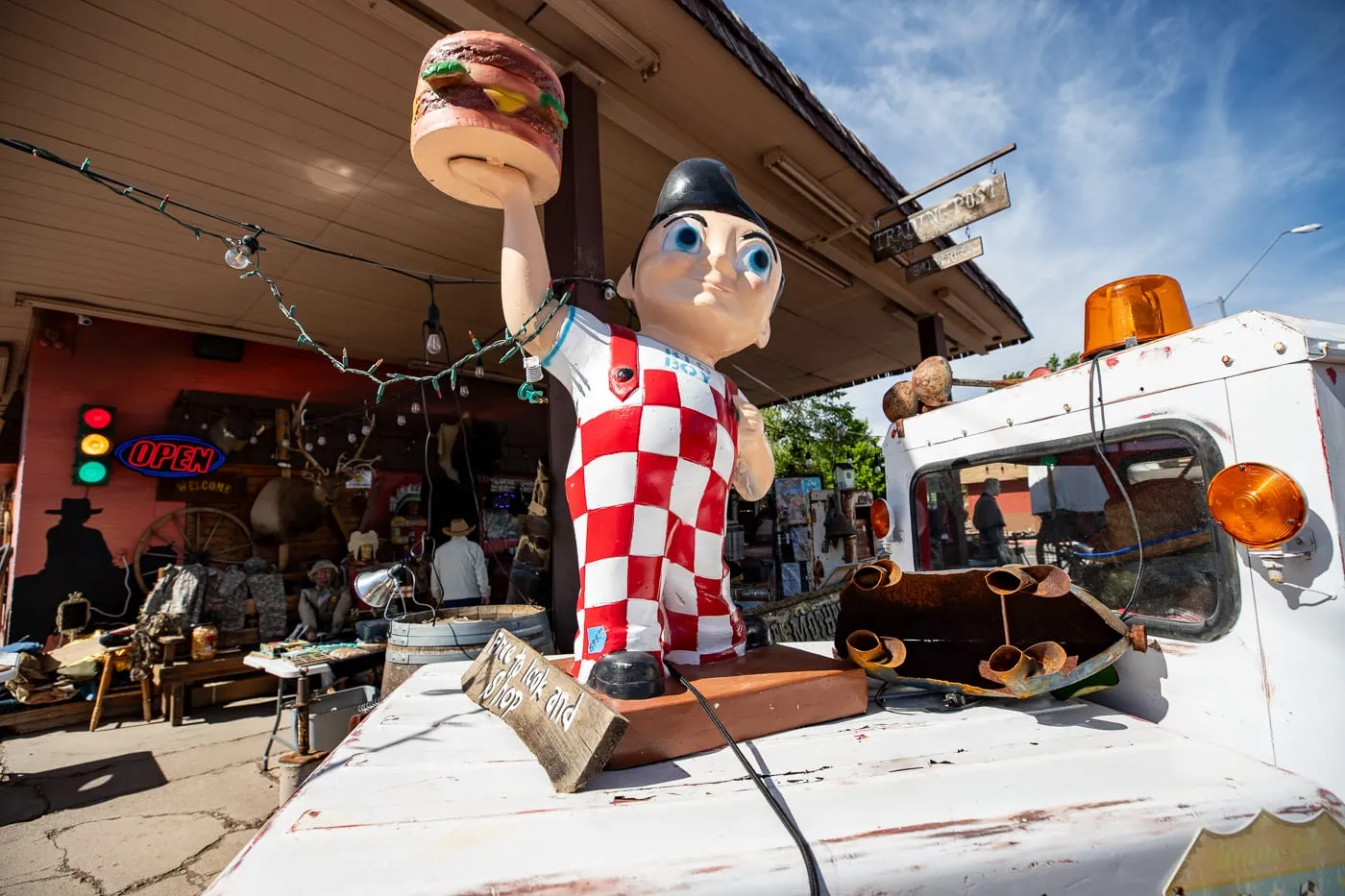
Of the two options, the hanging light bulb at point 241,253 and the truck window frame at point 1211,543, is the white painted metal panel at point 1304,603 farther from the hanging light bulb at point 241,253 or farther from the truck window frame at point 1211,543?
the hanging light bulb at point 241,253

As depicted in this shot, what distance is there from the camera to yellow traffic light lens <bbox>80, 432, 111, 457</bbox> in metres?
5.34

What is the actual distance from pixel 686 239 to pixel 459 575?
4746 mm

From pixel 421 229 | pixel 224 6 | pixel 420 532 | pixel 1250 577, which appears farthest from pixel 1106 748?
pixel 420 532

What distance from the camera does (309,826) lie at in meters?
0.95

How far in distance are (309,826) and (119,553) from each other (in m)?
6.14

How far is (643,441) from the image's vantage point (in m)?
1.60

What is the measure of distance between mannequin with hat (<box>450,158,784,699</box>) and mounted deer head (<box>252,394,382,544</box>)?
543 centimetres

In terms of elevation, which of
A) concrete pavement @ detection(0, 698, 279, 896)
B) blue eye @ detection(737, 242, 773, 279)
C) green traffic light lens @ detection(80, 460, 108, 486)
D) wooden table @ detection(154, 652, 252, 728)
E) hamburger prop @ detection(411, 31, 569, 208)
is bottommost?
concrete pavement @ detection(0, 698, 279, 896)

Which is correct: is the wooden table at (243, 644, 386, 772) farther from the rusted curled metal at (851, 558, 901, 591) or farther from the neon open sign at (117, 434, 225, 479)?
the rusted curled metal at (851, 558, 901, 591)

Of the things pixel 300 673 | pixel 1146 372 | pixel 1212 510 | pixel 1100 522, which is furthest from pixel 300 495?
pixel 1212 510

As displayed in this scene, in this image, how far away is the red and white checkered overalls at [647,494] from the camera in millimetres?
1561

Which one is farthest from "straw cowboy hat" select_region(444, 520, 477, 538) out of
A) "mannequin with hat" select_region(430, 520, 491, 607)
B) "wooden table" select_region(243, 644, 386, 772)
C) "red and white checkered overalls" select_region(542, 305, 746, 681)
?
"red and white checkered overalls" select_region(542, 305, 746, 681)

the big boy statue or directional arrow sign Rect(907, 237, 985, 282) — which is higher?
directional arrow sign Rect(907, 237, 985, 282)

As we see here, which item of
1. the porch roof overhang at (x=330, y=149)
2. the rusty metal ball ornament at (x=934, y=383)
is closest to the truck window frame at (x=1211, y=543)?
the rusty metal ball ornament at (x=934, y=383)
